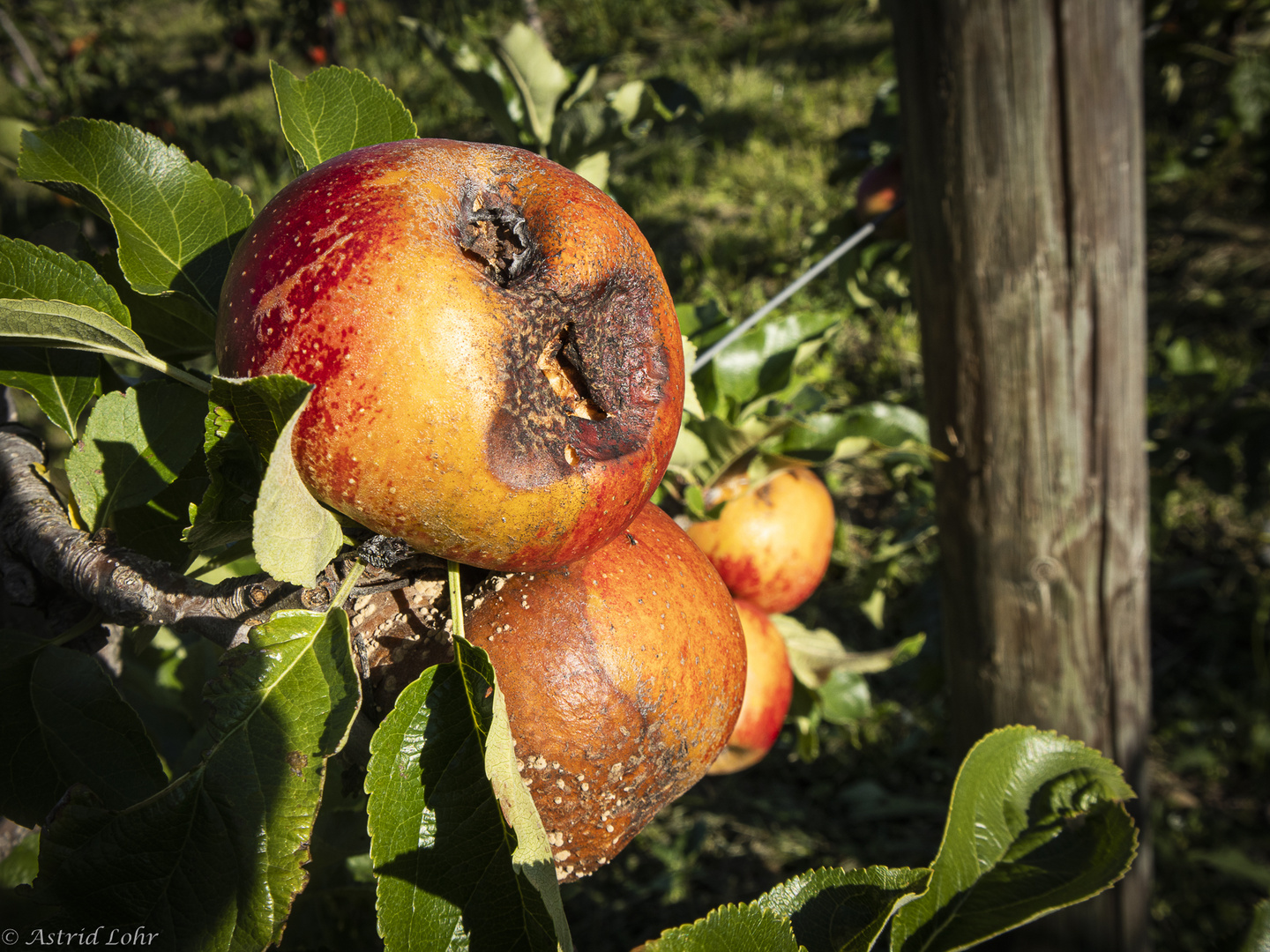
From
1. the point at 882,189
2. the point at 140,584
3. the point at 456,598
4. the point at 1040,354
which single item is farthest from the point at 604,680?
the point at 882,189

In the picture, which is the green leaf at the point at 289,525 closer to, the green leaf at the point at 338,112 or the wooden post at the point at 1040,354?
the green leaf at the point at 338,112

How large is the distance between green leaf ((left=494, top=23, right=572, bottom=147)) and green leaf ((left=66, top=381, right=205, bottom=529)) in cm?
81

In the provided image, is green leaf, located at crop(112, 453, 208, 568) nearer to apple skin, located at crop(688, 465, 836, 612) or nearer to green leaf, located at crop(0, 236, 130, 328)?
green leaf, located at crop(0, 236, 130, 328)

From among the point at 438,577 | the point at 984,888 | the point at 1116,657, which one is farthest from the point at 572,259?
the point at 1116,657

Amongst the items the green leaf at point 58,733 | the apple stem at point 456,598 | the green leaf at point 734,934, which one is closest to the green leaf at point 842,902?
the green leaf at point 734,934

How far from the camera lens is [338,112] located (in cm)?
81

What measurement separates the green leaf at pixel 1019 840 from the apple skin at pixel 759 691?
0.40 metres

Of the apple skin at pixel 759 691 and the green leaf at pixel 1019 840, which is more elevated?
the green leaf at pixel 1019 840

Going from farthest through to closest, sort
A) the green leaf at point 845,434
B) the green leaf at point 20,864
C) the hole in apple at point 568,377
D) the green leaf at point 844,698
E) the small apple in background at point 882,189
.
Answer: the small apple in background at point 882,189 → the green leaf at point 844,698 → the green leaf at point 845,434 → the green leaf at point 20,864 → the hole in apple at point 568,377

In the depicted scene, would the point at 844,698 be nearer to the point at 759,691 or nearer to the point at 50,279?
the point at 759,691

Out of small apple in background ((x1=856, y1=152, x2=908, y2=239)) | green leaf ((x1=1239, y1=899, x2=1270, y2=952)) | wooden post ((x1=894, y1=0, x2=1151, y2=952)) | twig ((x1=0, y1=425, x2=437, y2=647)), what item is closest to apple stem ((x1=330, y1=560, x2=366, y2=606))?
twig ((x1=0, y1=425, x2=437, y2=647))

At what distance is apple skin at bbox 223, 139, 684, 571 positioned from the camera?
574 millimetres

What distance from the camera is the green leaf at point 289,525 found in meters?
0.54

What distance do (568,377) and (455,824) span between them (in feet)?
1.15
